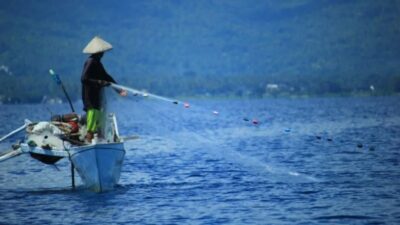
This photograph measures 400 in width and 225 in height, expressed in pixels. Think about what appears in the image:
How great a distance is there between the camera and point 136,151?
6531 cm

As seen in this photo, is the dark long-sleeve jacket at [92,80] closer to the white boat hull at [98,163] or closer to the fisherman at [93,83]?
the fisherman at [93,83]

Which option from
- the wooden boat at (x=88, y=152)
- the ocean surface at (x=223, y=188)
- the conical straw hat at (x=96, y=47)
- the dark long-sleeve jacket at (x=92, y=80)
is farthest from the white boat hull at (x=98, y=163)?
the conical straw hat at (x=96, y=47)

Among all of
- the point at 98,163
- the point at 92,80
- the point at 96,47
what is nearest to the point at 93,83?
the point at 92,80

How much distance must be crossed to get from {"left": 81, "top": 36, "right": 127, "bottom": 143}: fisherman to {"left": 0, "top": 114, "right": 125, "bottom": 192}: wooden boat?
0.60 meters

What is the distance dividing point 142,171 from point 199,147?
19.9m

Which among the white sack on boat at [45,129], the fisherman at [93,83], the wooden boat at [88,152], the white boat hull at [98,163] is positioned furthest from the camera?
the white sack on boat at [45,129]

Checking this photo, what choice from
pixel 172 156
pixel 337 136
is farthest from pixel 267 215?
pixel 337 136

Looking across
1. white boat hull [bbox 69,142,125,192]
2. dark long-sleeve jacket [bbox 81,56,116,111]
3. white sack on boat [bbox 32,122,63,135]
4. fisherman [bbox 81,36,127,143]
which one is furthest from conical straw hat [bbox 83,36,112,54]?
white boat hull [bbox 69,142,125,192]

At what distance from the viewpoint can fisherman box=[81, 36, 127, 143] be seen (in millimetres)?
40469

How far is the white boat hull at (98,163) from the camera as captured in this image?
130 ft

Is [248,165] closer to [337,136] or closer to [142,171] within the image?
[142,171]

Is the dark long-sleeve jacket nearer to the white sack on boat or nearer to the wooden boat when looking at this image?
the wooden boat

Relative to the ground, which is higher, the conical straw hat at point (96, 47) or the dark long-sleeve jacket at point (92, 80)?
the conical straw hat at point (96, 47)

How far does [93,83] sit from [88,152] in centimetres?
284
